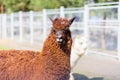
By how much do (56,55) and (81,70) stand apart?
661 cm

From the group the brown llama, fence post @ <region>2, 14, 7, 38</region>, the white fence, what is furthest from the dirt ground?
fence post @ <region>2, 14, 7, 38</region>

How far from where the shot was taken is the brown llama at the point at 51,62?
6.47m

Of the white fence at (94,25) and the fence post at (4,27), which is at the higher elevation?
the white fence at (94,25)

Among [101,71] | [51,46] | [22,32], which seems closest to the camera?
[51,46]

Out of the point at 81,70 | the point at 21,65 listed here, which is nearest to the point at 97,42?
the point at 81,70

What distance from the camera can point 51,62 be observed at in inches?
257

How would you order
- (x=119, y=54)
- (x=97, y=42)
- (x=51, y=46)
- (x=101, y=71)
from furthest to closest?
(x=97, y=42)
(x=119, y=54)
(x=101, y=71)
(x=51, y=46)

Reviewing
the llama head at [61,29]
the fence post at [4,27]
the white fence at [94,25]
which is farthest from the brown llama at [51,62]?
the fence post at [4,27]

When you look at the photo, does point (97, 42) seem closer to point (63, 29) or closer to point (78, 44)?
point (78, 44)

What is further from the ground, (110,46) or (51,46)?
(51,46)

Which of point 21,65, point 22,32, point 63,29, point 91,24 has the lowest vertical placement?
point 22,32

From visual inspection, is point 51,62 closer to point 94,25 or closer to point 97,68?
point 97,68

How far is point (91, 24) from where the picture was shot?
679 inches

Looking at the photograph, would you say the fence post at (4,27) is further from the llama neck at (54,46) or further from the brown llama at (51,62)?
the llama neck at (54,46)
